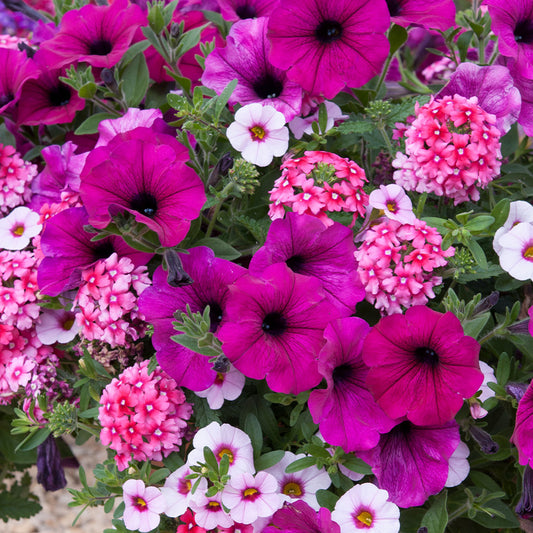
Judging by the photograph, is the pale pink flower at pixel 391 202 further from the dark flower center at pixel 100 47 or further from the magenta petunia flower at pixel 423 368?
the dark flower center at pixel 100 47

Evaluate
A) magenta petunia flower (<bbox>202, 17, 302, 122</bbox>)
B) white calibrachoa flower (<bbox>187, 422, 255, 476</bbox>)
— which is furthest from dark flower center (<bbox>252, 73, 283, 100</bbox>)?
white calibrachoa flower (<bbox>187, 422, 255, 476</bbox>)

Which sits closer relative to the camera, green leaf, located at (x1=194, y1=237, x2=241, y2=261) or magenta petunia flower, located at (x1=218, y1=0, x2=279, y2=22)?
green leaf, located at (x1=194, y1=237, x2=241, y2=261)

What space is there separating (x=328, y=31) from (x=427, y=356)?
449 mm

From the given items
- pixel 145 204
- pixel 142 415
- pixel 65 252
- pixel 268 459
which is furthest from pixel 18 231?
pixel 268 459

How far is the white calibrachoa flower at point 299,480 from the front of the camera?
0.73 metres

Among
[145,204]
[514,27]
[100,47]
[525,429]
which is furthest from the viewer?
[100,47]

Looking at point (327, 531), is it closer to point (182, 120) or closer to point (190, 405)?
point (190, 405)

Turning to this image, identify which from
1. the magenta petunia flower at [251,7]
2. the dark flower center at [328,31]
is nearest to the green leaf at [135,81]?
the magenta petunia flower at [251,7]

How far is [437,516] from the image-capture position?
2.31ft

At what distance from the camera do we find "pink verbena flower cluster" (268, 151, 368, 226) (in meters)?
0.71

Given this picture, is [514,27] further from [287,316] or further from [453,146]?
[287,316]

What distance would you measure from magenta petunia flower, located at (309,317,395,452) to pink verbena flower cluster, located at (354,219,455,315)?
43mm

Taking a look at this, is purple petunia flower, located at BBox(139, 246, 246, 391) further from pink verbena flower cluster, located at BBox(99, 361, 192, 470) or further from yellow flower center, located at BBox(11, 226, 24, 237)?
yellow flower center, located at BBox(11, 226, 24, 237)

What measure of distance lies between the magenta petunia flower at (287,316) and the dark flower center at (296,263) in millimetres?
70
